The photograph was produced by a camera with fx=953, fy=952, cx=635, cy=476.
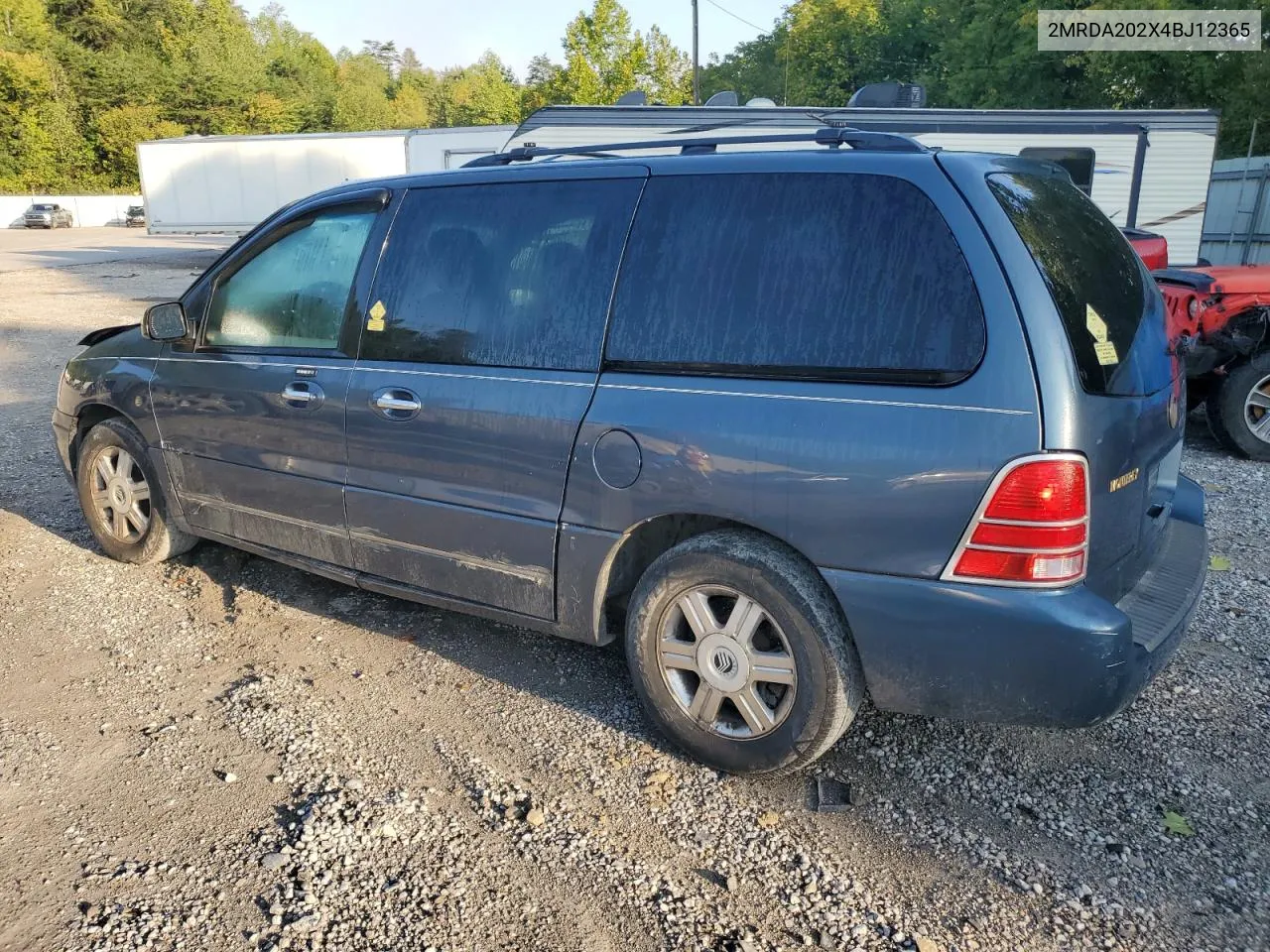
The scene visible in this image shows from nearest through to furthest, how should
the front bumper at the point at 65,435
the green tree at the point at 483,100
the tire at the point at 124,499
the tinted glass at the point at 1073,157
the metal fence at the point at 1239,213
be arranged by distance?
the tire at the point at 124,499
the front bumper at the point at 65,435
the tinted glass at the point at 1073,157
the metal fence at the point at 1239,213
the green tree at the point at 483,100

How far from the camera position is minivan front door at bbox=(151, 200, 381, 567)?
376 cm

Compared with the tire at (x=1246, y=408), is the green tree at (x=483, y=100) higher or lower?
higher

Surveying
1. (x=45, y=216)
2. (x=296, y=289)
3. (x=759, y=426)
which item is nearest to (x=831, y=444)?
(x=759, y=426)

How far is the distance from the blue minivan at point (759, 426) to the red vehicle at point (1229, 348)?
12.8 feet

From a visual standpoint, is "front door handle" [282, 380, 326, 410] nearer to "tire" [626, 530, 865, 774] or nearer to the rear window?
"tire" [626, 530, 865, 774]

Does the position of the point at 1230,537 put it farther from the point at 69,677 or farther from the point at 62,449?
the point at 62,449

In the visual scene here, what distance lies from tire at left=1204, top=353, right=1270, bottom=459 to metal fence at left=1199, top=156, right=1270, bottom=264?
12.4m

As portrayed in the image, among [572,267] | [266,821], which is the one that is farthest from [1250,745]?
[266,821]

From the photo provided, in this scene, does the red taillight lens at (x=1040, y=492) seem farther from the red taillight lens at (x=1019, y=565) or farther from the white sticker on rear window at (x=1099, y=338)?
the white sticker on rear window at (x=1099, y=338)

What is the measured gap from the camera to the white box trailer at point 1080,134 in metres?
12.1

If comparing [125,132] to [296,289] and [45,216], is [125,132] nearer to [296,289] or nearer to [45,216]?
[45,216]

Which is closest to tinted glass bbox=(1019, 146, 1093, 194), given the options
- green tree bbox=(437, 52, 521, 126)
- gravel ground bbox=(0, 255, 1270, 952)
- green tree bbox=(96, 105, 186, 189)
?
gravel ground bbox=(0, 255, 1270, 952)

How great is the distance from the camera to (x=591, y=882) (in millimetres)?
2568

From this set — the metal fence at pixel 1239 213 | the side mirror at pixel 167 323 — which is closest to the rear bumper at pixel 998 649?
the side mirror at pixel 167 323
